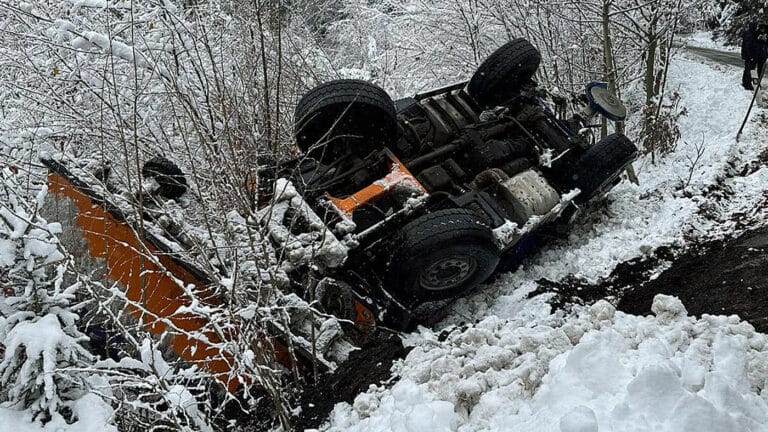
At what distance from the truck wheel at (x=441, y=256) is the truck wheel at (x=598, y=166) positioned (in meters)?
1.29

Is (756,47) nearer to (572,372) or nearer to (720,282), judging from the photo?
(720,282)

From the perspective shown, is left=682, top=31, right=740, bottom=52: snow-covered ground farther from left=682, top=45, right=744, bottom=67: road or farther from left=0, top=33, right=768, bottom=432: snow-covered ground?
left=0, top=33, right=768, bottom=432: snow-covered ground

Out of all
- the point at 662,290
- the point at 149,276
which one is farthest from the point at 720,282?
the point at 149,276

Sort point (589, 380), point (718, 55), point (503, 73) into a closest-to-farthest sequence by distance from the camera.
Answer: point (589, 380) < point (503, 73) < point (718, 55)

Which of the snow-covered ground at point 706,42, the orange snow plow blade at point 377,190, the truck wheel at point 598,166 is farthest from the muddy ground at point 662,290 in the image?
the snow-covered ground at point 706,42

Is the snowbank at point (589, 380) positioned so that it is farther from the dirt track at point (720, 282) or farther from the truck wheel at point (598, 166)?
the truck wheel at point (598, 166)

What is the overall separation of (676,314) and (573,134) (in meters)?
2.67

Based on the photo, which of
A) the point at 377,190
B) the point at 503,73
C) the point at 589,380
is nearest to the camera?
the point at 589,380

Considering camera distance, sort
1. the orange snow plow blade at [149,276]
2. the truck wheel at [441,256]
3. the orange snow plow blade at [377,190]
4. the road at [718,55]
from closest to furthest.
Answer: the orange snow plow blade at [149,276]
the truck wheel at [441,256]
the orange snow plow blade at [377,190]
the road at [718,55]

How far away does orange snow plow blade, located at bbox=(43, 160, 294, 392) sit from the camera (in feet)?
12.1

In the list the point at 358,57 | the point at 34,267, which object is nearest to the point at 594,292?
the point at 34,267

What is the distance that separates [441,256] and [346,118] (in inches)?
60.6

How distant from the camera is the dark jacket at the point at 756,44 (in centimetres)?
842

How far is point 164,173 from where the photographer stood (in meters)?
4.73
